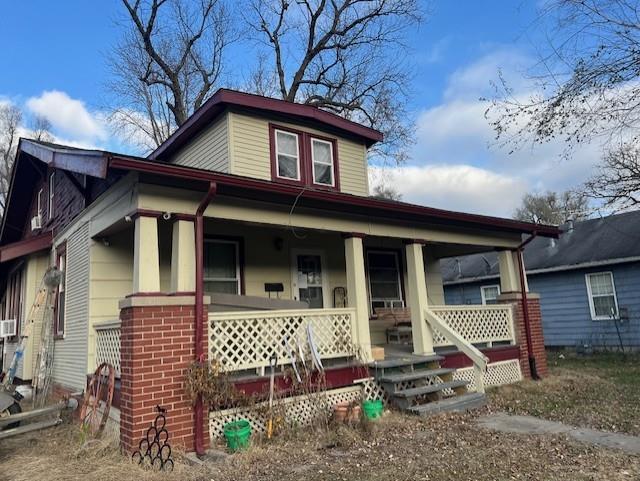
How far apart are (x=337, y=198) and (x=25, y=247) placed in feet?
22.9

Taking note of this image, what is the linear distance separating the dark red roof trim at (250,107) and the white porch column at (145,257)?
405 centimetres

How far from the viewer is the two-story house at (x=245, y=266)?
19.0 ft

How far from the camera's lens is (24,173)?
12617 millimetres

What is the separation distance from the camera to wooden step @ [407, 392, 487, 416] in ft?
22.7

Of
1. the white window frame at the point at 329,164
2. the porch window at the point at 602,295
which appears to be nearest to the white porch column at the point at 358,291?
the white window frame at the point at 329,164

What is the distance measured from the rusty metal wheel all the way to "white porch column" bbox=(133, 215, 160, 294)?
1481mm

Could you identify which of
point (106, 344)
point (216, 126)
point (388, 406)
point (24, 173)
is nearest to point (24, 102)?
point (24, 173)

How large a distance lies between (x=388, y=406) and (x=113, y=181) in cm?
541

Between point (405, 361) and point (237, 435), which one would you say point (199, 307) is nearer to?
point (237, 435)

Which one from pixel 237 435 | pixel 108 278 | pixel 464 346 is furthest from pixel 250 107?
pixel 237 435

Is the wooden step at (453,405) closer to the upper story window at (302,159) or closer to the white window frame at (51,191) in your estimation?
the upper story window at (302,159)

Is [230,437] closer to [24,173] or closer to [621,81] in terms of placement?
[621,81]

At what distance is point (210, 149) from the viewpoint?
32.6ft

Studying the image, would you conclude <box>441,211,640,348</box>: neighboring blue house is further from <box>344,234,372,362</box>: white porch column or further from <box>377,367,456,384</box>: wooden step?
<box>344,234,372,362</box>: white porch column
